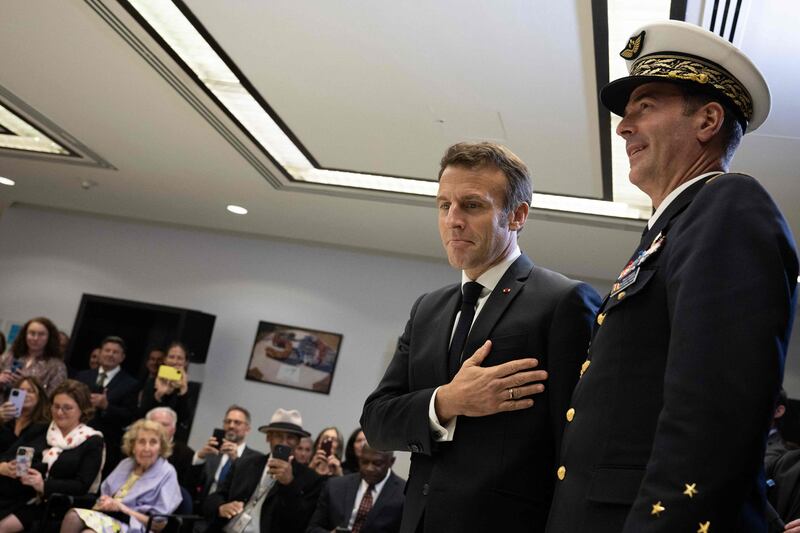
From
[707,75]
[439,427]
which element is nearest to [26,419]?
[439,427]

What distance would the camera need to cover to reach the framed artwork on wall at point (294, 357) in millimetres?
8766

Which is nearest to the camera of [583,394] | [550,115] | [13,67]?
[583,394]

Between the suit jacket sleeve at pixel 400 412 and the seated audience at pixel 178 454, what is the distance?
433 centimetres

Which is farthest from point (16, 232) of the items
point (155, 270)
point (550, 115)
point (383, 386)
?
point (383, 386)

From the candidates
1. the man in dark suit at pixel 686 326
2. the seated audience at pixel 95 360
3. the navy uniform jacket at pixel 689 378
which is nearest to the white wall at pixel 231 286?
the seated audience at pixel 95 360

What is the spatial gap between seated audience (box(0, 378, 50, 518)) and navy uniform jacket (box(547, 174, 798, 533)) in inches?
190

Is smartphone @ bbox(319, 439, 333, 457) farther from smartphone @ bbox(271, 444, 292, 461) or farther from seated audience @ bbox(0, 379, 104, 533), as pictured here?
seated audience @ bbox(0, 379, 104, 533)

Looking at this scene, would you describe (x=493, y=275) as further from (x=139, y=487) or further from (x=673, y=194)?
(x=139, y=487)

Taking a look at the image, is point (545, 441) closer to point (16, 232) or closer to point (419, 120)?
point (419, 120)

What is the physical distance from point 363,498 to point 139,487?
138 cm

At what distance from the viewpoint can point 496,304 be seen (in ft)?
5.90

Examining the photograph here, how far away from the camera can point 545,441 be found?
1636mm

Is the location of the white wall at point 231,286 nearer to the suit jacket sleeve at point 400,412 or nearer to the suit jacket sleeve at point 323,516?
the suit jacket sleeve at point 323,516

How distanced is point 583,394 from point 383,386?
0.66 m
